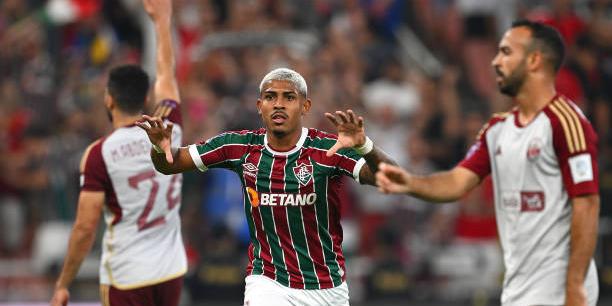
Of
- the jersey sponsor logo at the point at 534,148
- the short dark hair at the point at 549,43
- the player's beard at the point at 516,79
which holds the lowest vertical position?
the jersey sponsor logo at the point at 534,148

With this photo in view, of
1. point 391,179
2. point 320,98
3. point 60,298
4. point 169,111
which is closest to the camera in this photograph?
point 391,179

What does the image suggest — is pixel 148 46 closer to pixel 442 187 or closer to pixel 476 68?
pixel 476 68

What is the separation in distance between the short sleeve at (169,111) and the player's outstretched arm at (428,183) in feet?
7.80

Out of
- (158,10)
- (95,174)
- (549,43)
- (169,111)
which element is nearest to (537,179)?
(549,43)

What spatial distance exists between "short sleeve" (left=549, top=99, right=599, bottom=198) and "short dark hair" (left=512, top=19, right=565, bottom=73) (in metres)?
0.39

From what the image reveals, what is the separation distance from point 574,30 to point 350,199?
385cm

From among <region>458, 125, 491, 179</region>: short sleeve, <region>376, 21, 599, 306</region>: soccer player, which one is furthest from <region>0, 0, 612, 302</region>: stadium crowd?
<region>376, 21, 599, 306</region>: soccer player

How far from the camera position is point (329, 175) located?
724 cm

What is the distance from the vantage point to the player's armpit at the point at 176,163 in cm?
722

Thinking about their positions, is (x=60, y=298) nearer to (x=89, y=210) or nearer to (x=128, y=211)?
(x=89, y=210)

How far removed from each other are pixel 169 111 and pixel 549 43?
9.73ft

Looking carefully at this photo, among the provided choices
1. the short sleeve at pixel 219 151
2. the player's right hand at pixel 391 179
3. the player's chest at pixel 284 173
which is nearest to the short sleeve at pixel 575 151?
the player's right hand at pixel 391 179

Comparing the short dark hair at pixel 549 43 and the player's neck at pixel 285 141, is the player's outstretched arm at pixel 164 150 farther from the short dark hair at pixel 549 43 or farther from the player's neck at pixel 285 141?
the short dark hair at pixel 549 43

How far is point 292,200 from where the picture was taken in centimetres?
725
